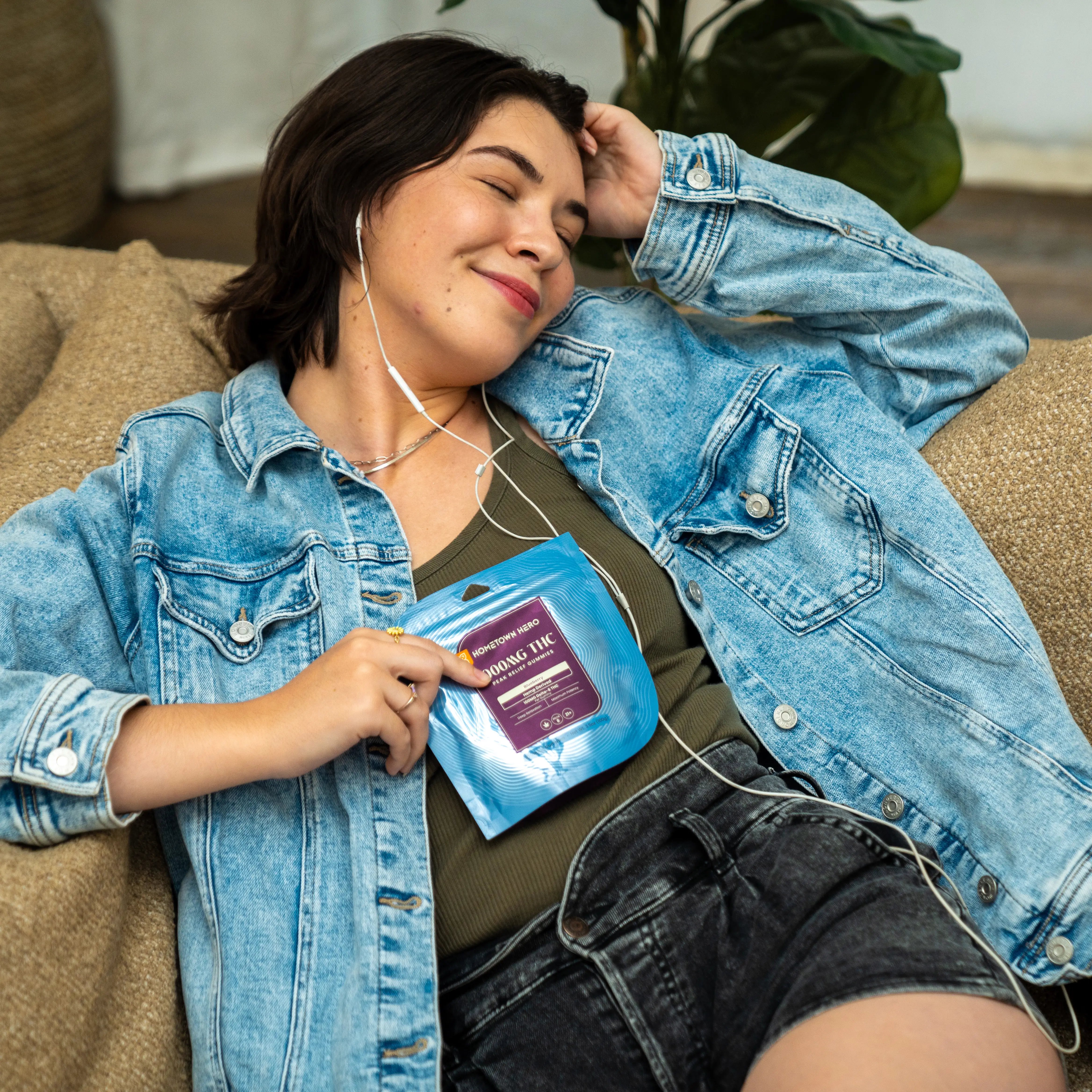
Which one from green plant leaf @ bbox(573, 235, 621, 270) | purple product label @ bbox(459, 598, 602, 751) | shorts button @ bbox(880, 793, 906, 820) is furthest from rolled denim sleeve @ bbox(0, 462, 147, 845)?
green plant leaf @ bbox(573, 235, 621, 270)

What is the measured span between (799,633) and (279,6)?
3.05m

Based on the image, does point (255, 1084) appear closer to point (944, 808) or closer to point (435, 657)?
point (435, 657)

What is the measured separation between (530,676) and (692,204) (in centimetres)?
68

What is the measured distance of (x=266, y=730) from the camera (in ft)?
3.23

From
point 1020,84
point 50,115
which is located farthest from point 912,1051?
point 1020,84

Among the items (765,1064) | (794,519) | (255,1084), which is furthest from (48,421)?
(765,1064)

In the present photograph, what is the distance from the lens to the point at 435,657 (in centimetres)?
105

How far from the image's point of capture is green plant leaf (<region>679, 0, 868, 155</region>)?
6.13 ft

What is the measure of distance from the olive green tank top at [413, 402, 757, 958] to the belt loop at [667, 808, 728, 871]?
0.05 meters

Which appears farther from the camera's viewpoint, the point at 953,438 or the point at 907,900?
the point at 953,438

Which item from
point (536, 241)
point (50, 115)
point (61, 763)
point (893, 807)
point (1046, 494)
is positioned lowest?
point (50, 115)

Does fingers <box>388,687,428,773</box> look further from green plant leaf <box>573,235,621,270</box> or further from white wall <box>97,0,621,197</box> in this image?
white wall <box>97,0,621,197</box>

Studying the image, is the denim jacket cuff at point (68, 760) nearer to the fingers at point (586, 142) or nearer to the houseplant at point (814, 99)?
the fingers at point (586, 142)

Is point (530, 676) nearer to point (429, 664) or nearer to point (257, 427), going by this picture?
point (429, 664)
